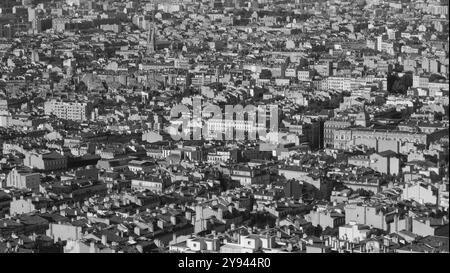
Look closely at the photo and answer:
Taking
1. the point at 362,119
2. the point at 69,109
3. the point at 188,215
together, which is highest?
the point at 188,215

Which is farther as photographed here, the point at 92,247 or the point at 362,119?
the point at 362,119

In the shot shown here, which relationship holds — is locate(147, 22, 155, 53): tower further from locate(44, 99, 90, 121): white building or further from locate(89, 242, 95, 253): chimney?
locate(89, 242, 95, 253): chimney

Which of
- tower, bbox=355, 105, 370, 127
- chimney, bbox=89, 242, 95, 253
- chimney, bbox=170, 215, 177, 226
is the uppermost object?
chimney, bbox=89, 242, 95, 253

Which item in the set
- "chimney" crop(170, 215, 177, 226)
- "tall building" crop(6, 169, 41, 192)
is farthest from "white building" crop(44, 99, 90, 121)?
"chimney" crop(170, 215, 177, 226)

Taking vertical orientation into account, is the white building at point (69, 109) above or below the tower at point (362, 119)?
below

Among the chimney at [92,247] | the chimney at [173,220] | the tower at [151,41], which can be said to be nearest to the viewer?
the chimney at [92,247]

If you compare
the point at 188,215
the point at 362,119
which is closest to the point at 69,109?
the point at 362,119

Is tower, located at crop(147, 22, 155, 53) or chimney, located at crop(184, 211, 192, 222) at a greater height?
chimney, located at crop(184, 211, 192, 222)

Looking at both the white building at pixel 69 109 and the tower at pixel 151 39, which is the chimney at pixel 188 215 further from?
the tower at pixel 151 39

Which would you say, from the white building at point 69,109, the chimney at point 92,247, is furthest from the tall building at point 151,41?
the chimney at point 92,247

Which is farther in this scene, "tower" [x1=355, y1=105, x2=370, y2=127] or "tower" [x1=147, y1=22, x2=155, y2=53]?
"tower" [x1=147, y1=22, x2=155, y2=53]

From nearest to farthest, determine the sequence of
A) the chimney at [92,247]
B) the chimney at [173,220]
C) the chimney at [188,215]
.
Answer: the chimney at [92,247], the chimney at [173,220], the chimney at [188,215]

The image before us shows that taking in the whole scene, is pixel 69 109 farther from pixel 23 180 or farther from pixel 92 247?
pixel 92 247
